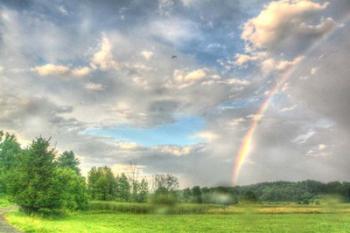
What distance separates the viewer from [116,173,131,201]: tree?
6161 inches

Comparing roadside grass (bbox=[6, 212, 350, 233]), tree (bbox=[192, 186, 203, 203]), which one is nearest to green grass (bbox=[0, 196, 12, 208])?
roadside grass (bbox=[6, 212, 350, 233])

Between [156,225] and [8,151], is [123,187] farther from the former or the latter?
[156,225]

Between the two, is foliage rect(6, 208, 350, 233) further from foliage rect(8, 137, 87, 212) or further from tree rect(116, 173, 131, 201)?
tree rect(116, 173, 131, 201)

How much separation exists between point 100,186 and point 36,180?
76933mm

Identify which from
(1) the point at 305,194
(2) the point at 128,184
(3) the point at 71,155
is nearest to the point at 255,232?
(1) the point at 305,194

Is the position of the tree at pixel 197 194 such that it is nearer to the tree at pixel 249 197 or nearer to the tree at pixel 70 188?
the tree at pixel 70 188

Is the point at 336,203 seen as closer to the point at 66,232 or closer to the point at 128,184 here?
the point at 66,232

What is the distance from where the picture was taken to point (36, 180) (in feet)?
217

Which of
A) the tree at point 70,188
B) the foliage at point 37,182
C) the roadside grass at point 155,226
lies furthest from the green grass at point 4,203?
the roadside grass at point 155,226

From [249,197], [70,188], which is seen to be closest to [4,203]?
[70,188]

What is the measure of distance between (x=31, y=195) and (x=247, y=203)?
4372cm

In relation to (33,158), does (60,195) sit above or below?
below

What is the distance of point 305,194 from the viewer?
68.4 metres

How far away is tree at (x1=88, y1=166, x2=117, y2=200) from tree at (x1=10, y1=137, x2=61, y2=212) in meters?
71.7
